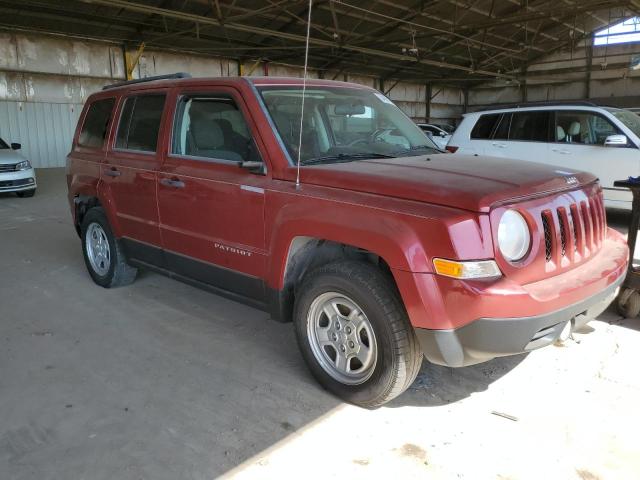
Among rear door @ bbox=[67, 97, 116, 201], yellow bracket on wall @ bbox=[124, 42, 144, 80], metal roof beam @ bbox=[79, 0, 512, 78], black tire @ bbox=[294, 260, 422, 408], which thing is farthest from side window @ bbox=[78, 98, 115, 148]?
yellow bracket on wall @ bbox=[124, 42, 144, 80]

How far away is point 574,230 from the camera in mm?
2865

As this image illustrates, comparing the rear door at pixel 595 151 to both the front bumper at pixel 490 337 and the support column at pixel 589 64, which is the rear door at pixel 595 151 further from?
the support column at pixel 589 64

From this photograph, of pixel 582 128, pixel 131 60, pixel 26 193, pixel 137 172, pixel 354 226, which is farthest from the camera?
pixel 131 60

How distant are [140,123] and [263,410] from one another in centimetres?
264

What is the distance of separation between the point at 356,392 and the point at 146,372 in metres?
1.46

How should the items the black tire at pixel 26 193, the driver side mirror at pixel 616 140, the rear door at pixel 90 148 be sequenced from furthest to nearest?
the black tire at pixel 26 193 < the driver side mirror at pixel 616 140 < the rear door at pixel 90 148

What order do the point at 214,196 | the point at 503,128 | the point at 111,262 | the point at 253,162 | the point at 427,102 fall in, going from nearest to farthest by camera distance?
the point at 253,162 < the point at 214,196 < the point at 111,262 < the point at 503,128 < the point at 427,102

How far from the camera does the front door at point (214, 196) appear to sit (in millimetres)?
3316

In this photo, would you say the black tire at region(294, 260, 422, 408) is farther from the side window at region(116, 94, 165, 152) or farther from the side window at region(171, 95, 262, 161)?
the side window at region(116, 94, 165, 152)

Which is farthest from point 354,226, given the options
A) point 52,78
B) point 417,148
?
point 52,78

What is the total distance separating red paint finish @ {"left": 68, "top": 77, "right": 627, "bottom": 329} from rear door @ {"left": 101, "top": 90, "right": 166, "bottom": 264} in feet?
0.09

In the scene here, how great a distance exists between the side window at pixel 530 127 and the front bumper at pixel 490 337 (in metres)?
6.26

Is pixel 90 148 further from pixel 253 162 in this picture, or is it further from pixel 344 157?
pixel 344 157

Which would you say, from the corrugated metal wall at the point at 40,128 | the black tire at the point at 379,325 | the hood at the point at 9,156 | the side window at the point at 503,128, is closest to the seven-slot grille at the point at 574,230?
the black tire at the point at 379,325
